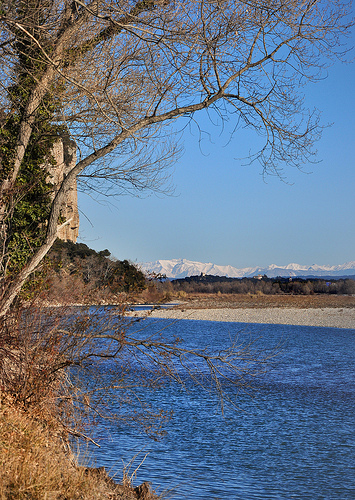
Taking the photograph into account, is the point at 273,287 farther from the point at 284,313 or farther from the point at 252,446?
the point at 252,446

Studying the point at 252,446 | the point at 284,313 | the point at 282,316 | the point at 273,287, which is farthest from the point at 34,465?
the point at 273,287

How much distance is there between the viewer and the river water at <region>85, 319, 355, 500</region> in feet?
21.5

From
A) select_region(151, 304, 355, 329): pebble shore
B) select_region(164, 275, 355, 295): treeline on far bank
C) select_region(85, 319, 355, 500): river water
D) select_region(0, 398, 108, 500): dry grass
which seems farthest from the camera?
select_region(164, 275, 355, 295): treeline on far bank

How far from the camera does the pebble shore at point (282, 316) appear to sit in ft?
123

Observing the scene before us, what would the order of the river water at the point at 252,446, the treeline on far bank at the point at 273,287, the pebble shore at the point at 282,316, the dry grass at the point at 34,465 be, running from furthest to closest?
1. the treeline on far bank at the point at 273,287
2. the pebble shore at the point at 282,316
3. the river water at the point at 252,446
4. the dry grass at the point at 34,465

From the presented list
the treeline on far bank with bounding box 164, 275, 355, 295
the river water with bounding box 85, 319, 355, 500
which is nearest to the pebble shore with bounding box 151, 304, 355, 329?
the treeline on far bank with bounding box 164, 275, 355, 295

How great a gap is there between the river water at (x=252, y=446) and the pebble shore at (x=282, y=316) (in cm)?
2370

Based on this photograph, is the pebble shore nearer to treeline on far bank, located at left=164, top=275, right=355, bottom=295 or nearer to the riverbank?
the riverbank

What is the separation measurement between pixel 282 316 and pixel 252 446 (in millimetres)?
33353

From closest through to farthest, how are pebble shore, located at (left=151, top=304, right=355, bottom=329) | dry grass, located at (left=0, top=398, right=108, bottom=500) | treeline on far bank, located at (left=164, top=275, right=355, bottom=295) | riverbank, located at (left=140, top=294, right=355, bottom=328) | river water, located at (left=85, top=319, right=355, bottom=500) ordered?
1. dry grass, located at (left=0, top=398, right=108, bottom=500)
2. river water, located at (left=85, top=319, right=355, bottom=500)
3. pebble shore, located at (left=151, top=304, right=355, bottom=329)
4. riverbank, located at (left=140, top=294, right=355, bottom=328)
5. treeline on far bank, located at (left=164, top=275, right=355, bottom=295)

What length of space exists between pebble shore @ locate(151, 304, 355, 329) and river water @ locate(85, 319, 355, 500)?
23.7 meters

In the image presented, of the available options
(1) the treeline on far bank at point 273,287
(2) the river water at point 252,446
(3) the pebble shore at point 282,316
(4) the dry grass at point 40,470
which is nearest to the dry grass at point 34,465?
(4) the dry grass at point 40,470

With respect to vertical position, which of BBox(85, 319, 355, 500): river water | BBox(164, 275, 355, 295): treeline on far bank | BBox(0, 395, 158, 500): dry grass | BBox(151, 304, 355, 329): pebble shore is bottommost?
BBox(85, 319, 355, 500): river water

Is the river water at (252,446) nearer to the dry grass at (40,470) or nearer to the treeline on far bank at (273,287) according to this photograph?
the dry grass at (40,470)
